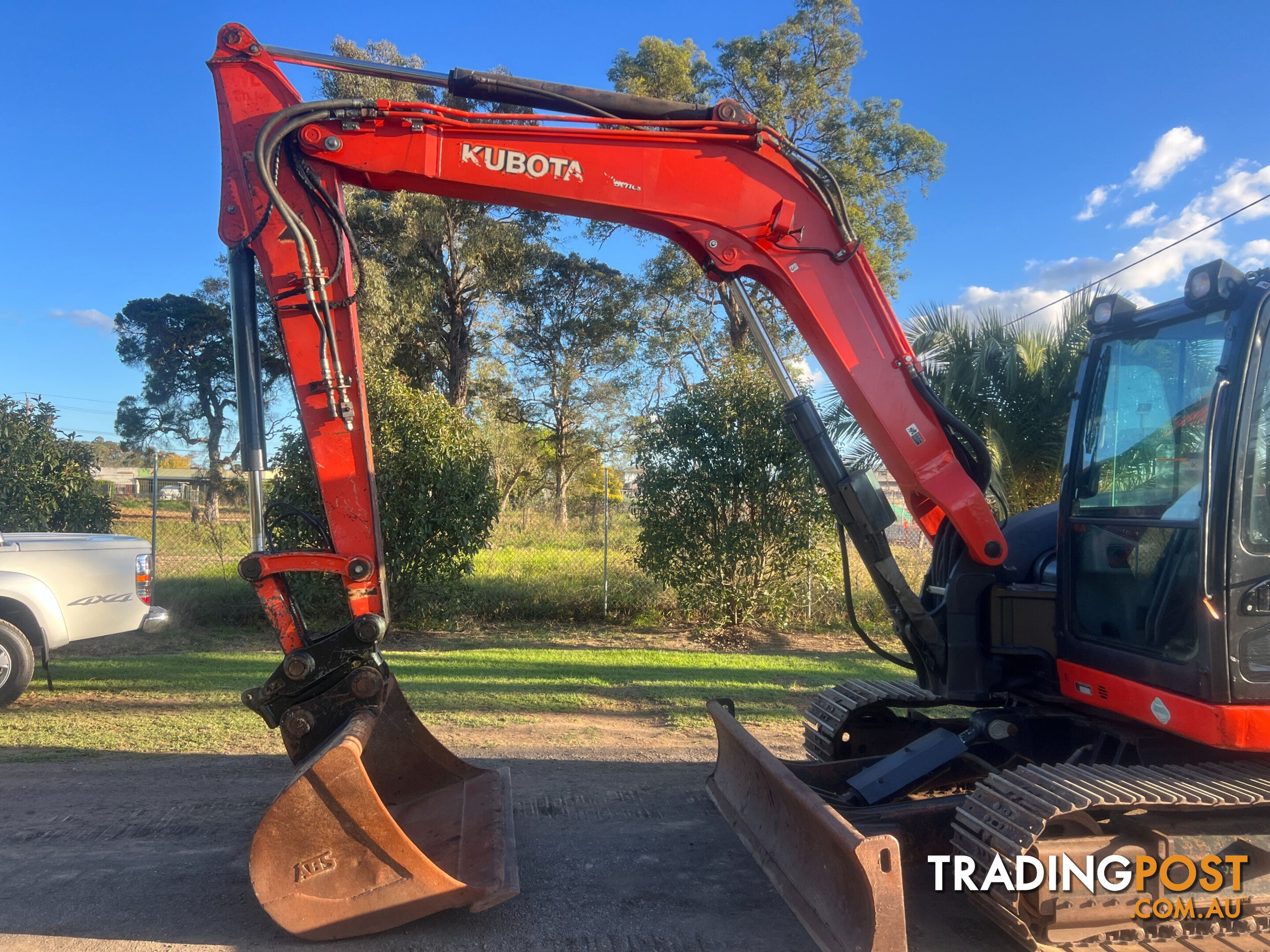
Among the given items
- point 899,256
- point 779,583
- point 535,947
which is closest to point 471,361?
point 899,256

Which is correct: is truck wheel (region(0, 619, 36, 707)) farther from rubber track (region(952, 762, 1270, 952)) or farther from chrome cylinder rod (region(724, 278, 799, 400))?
rubber track (region(952, 762, 1270, 952))

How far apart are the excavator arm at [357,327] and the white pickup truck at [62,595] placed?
459 cm

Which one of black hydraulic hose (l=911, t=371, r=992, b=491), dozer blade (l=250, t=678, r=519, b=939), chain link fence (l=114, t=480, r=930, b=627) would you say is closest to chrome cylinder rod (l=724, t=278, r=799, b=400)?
black hydraulic hose (l=911, t=371, r=992, b=491)

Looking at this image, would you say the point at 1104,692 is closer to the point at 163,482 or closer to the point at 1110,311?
the point at 1110,311

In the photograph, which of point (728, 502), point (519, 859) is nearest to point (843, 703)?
point (519, 859)

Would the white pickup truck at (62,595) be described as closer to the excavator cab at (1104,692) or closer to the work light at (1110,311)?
the excavator cab at (1104,692)

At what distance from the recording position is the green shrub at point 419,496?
1076 centimetres

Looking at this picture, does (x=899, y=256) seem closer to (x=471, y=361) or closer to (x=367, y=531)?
(x=471, y=361)

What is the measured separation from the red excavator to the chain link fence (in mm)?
6127

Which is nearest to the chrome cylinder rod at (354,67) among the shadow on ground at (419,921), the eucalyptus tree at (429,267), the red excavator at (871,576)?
the red excavator at (871,576)

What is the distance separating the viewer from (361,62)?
419cm

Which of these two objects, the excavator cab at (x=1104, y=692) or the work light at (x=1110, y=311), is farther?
the work light at (x=1110, y=311)

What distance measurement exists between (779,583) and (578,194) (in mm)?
7586

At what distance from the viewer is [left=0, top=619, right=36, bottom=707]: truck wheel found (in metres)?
7.30
